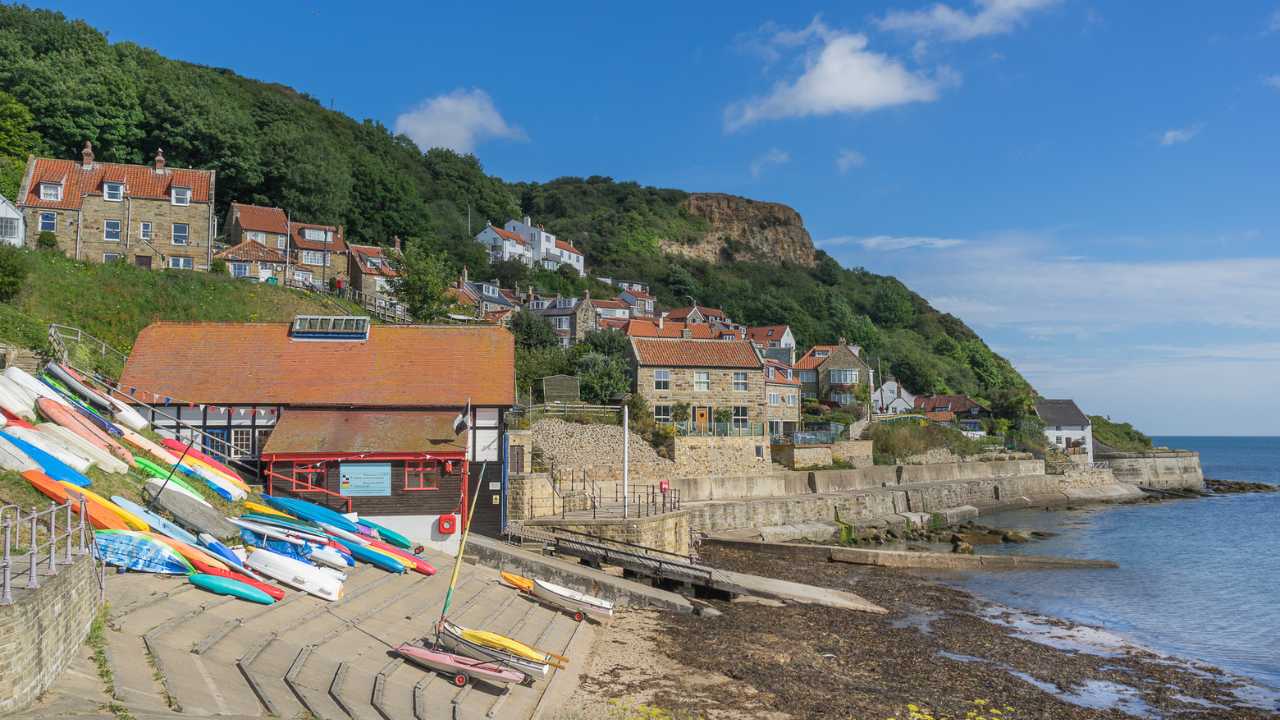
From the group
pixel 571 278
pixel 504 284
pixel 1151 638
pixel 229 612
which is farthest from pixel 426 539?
pixel 571 278

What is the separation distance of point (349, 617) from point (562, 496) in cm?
1551

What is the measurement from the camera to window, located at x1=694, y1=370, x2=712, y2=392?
46.8 metres

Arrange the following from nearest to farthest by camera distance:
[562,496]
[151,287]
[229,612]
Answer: [229,612]
[562,496]
[151,287]

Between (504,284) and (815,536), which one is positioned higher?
(504,284)

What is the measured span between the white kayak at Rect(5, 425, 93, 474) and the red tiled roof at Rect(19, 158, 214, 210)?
29.1 metres

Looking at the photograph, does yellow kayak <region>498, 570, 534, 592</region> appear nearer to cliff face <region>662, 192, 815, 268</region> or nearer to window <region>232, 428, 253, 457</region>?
window <region>232, 428, 253, 457</region>

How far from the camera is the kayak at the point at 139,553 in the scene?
14078mm

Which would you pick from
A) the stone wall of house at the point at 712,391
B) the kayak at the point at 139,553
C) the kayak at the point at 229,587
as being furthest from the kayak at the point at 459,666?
the stone wall of house at the point at 712,391

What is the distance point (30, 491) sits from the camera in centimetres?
1462

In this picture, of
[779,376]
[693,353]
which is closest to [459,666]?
[693,353]

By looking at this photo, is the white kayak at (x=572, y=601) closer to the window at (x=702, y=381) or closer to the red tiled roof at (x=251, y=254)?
the window at (x=702, y=381)

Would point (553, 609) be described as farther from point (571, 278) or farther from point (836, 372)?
point (571, 278)

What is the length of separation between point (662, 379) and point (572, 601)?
26910mm

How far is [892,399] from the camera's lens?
276 feet
